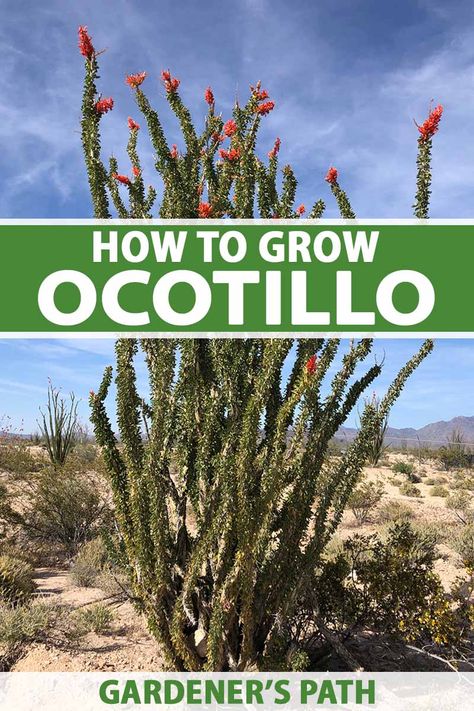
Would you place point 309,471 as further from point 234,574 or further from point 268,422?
point 234,574

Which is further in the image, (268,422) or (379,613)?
(379,613)

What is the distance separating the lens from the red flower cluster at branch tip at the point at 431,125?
3885 mm

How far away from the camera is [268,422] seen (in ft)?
14.2

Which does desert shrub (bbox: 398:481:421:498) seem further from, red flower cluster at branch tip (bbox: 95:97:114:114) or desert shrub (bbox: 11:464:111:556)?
red flower cluster at branch tip (bbox: 95:97:114:114)

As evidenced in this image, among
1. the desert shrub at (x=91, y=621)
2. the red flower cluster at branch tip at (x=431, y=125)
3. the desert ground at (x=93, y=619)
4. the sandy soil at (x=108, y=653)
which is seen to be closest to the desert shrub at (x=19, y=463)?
the desert ground at (x=93, y=619)

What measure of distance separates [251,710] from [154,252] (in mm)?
3384

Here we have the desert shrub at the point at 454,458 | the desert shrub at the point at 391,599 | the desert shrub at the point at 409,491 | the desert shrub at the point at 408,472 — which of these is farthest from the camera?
the desert shrub at the point at 454,458

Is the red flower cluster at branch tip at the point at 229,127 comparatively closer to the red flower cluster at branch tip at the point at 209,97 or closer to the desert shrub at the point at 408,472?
the red flower cluster at branch tip at the point at 209,97

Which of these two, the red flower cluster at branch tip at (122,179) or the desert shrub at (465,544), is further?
the desert shrub at (465,544)

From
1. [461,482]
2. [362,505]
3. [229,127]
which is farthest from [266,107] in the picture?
[461,482]

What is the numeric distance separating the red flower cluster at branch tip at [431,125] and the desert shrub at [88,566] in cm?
626

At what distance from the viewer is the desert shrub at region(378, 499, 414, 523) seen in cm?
1300

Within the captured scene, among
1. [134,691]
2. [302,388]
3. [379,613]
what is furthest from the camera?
[379,613]

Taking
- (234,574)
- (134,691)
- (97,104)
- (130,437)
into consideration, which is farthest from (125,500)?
(97,104)
